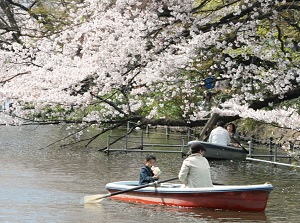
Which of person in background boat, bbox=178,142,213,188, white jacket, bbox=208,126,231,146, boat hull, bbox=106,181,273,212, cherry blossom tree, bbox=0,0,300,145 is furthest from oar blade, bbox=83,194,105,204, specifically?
white jacket, bbox=208,126,231,146

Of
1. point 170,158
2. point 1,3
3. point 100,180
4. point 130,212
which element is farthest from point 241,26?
point 1,3

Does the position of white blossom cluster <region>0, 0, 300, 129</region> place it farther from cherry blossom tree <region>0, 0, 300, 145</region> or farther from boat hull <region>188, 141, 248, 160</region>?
boat hull <region>188, 141, 248, 160</region>

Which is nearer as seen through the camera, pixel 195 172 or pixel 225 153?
pixel 195 172

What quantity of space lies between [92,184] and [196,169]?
4.98 metres

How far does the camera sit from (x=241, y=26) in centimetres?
1462

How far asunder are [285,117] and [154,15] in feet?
10.6

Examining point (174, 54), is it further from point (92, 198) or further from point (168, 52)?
point (92, 198)

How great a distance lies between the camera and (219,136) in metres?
22.7

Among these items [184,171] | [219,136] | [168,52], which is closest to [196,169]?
[184,171]

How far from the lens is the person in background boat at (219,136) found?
2233 cm

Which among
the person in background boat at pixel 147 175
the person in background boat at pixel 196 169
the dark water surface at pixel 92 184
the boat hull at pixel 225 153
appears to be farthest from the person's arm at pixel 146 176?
the boat hull at pixel 225 153

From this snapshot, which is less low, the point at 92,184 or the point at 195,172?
the point at 195,172

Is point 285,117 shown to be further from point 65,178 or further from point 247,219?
point 65,178

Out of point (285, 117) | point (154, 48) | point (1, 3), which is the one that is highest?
point (1, 3)
